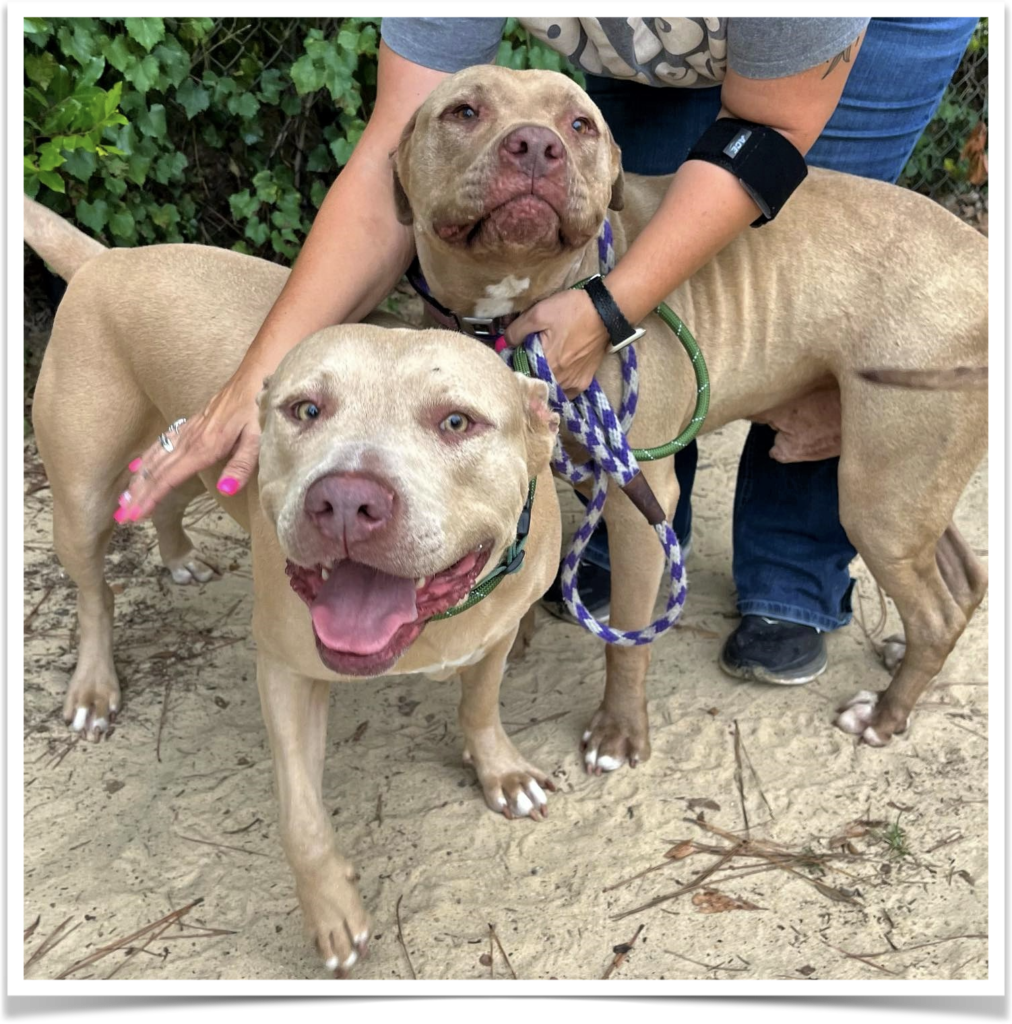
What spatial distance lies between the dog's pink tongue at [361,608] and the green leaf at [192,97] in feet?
10.3

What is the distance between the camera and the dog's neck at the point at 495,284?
251 cm

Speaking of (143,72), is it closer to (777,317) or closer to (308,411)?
(777,317)

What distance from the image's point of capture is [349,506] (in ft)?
5.56

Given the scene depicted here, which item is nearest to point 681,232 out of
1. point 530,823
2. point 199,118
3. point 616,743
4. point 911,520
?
point 911,520

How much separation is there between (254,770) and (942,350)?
2.10 metres

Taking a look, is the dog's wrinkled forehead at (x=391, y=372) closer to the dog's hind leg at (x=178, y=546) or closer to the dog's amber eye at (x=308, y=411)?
the dog's amber eye at (x=308, y=411)

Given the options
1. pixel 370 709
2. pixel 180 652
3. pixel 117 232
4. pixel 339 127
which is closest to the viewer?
pixel 370 709

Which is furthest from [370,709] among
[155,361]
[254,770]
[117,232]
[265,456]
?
[117,232]

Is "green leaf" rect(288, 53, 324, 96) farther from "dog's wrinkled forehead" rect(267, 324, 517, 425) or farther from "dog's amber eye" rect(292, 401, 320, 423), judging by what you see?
"dog's amber eye" rect(292, 401, 320, 423)

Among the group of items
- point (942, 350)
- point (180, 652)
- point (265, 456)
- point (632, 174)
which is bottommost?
point (180, 652)

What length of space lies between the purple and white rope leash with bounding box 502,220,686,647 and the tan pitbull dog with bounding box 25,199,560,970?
14cm

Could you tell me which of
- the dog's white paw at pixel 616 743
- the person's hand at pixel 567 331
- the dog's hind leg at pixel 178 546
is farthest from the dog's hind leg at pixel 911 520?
the dog's hind leg at pixel 178 546

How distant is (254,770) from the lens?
2955mm

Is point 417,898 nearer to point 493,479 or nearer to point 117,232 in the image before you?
point 493,479
